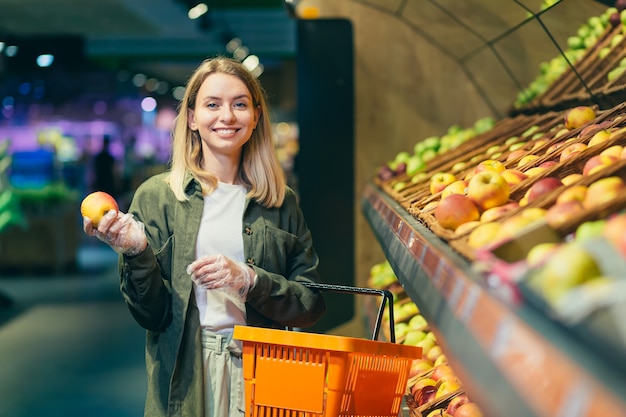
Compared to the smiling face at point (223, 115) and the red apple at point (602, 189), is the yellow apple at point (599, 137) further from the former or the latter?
the smiling face at point (223, 115)

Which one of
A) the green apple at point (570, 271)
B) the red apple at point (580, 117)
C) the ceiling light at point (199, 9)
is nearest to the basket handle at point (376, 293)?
the green apple at point (570, 271)

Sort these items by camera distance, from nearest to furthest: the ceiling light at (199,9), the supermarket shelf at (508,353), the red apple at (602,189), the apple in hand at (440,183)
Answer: the supermarket shelf at (508,353) → the red apple at (602,189) → the apple in hand at (440,183) → the ceiling light at (199,9)

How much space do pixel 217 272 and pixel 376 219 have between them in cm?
168

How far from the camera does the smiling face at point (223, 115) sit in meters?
2.64

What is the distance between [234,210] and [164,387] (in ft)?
1.93

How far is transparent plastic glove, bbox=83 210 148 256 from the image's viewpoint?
233 centimetres

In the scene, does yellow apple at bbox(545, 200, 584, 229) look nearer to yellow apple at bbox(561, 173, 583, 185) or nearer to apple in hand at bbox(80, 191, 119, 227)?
yellow apple at bbox(561, 173, 583, 185)

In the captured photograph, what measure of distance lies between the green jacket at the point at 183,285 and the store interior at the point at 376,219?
1.12 ft

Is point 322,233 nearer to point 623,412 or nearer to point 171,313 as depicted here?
point 171,313

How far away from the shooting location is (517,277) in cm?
127

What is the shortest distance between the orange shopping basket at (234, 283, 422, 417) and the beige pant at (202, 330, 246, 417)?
1.21 feet

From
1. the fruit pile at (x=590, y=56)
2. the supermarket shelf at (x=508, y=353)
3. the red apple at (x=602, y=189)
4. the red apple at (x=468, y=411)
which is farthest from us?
the fruit pile at (x=590, y=56)

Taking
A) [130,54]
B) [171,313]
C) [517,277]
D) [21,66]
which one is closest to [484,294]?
[517,277]

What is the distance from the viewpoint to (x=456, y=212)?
233cm
